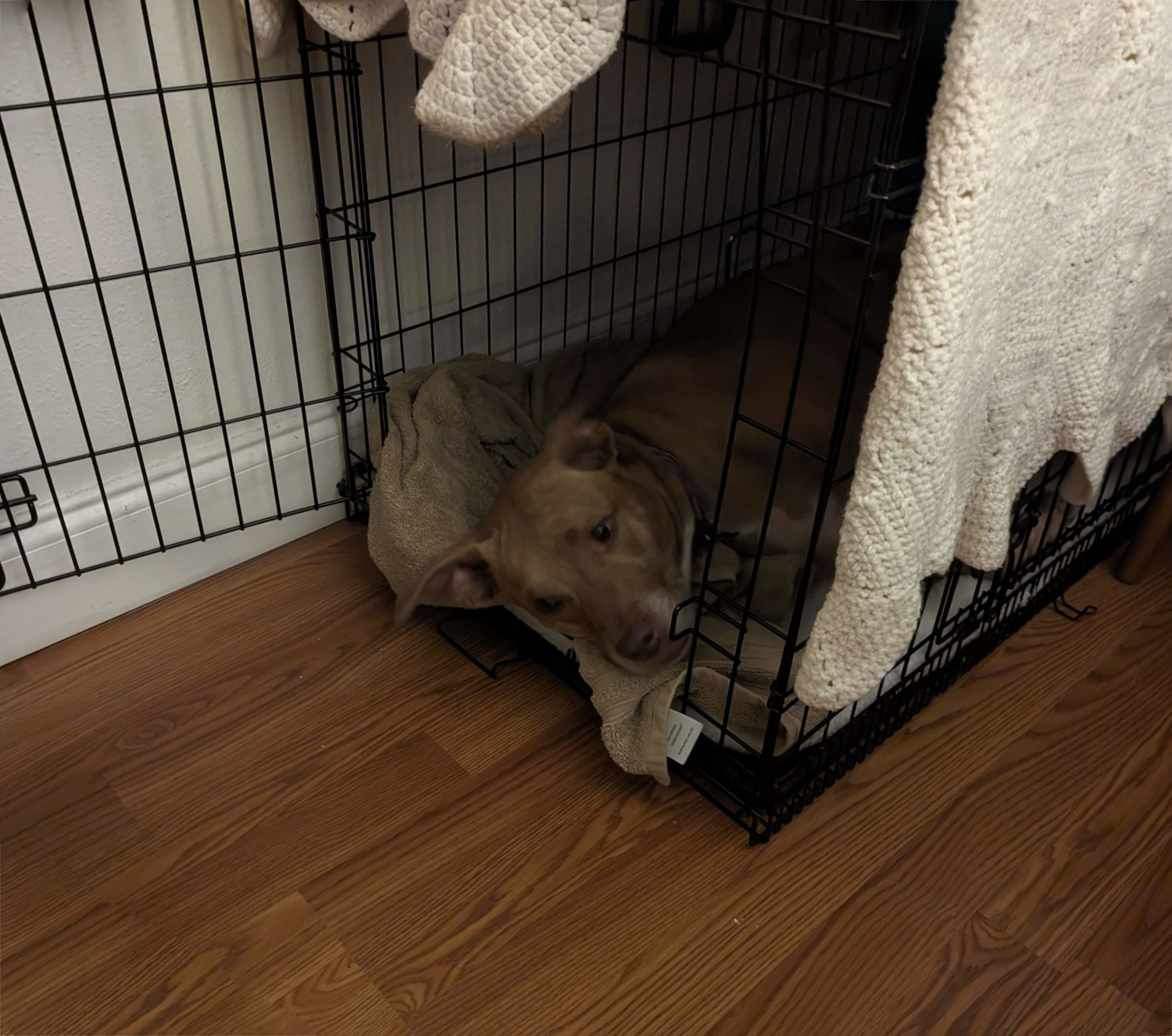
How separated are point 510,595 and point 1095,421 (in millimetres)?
801

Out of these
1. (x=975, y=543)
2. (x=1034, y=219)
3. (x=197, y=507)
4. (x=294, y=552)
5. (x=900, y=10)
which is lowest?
(x=294, y=552)

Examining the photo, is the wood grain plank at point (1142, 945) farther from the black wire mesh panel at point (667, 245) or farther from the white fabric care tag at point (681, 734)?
the white fabric care tag at point (681, 734)

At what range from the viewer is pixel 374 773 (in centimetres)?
149

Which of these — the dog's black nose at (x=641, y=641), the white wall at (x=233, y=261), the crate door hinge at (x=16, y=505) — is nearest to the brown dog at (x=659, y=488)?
the dog's black nose at (x=641, y=641)

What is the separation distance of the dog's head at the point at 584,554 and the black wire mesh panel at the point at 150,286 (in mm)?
464

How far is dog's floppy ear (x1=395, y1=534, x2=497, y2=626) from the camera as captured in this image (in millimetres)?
1432

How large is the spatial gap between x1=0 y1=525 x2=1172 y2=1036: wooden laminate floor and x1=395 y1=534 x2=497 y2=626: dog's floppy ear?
172 millimetres

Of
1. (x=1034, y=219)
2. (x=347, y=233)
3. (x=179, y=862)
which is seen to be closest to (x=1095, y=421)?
(x=1034, y=219)

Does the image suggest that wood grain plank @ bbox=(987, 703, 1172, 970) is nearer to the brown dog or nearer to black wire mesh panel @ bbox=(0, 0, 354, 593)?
the brown dog

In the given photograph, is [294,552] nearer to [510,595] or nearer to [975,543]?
[510,595]

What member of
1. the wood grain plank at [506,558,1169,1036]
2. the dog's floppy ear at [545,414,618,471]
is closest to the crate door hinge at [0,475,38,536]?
the dog's floppy ear at [545,414,618,471]

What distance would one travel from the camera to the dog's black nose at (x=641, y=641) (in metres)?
1.40

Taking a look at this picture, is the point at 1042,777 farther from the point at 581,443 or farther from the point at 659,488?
the point at 581,443

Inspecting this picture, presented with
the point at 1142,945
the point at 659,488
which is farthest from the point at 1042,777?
the point at 659,488
